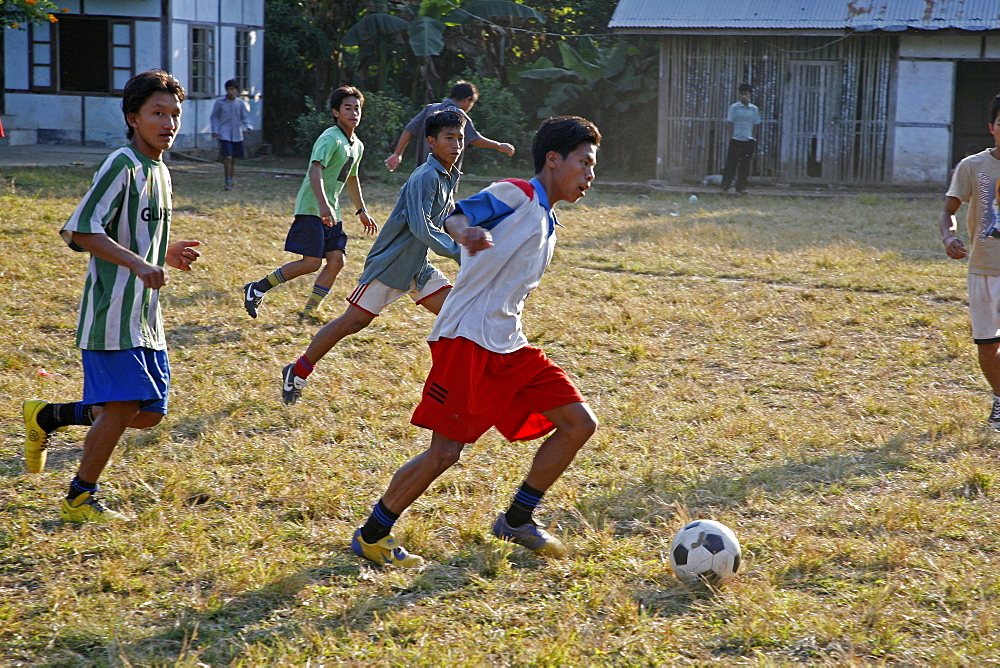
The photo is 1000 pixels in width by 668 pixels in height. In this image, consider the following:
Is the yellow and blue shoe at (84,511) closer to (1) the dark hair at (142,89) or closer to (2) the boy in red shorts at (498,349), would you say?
(2) the boy in red shorts at (498,349)

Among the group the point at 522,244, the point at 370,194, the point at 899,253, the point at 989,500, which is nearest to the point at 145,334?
the point at 522,244

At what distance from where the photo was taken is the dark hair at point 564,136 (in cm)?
366

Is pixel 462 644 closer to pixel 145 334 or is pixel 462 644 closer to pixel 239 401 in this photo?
pixel 145 334

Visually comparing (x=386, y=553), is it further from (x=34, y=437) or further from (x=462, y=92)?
(x=462, y=92)

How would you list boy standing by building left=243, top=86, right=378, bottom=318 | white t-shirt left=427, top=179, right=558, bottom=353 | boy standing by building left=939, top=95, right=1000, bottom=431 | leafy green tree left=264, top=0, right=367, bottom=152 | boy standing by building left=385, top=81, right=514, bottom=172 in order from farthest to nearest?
leafy green tree left=264, top=0, right=367, bottom=152, boy standing by building left=385, top=81, right=514, bottom=172, boy standing by building left=243, top=86, right=378, bottom=318, boy standing by building left=939, top=95, right=1000, bottom=431, white t-shirt left=427, top=179, right=558, bottom=353

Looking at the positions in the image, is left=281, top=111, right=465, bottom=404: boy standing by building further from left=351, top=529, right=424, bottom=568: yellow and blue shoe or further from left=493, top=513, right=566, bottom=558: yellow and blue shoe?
left=351, top=529, right=424, bottom=568: yellow and blue shoe

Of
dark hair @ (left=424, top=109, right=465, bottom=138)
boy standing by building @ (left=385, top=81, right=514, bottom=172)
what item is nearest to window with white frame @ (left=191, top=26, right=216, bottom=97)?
boy standing by building @ (left=385, top=81, right=514, bottom=172)

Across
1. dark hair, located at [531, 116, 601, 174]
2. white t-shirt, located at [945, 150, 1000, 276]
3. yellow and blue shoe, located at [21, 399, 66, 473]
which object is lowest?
yellow and blue shoe, located at [21, 399, 66, 473]

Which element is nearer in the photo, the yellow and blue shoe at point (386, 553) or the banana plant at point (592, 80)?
the yellow and blue shoe at point (386, 553)

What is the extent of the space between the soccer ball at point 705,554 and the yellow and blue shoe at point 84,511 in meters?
2.21

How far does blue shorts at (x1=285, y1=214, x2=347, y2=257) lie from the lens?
23.9 ft

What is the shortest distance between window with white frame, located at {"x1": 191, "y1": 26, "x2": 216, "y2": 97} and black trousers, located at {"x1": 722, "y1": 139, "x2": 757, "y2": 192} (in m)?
10.2

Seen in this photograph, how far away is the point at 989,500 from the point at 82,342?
3.85m

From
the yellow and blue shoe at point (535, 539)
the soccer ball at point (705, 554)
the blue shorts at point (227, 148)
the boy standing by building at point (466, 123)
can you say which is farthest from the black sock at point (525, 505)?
the blue shorts at point (227, 148)
